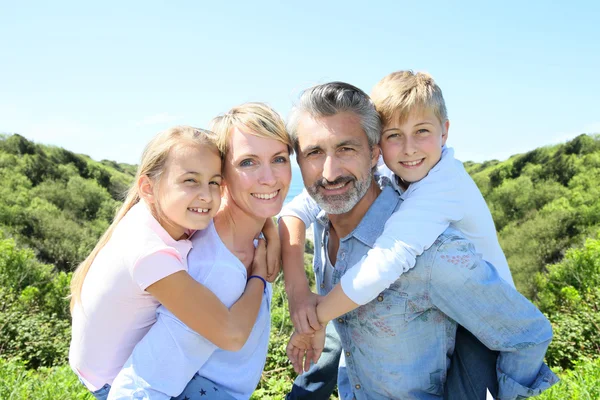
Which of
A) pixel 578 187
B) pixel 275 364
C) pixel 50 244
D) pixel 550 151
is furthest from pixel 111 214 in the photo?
pixel 550 151

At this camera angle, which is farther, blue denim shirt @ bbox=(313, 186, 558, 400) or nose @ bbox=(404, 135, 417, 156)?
nose @ bbox=(404, 135, 417, 156)

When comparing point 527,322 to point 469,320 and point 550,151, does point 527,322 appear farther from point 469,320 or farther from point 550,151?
point 550,151

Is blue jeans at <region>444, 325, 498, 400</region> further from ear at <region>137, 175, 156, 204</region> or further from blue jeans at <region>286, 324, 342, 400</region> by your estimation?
ear at <region>137, 175, 156, 204</region>

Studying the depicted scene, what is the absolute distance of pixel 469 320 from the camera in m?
2.05

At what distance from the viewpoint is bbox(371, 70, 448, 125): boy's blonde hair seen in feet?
7.97

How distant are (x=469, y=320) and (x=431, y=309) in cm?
22

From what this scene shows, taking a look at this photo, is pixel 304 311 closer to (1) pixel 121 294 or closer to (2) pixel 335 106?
(1) pixel 121 294

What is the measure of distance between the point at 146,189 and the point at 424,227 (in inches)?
52.5

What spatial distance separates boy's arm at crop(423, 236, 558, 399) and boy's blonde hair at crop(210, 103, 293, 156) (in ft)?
3.19

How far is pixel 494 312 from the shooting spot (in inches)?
78.2

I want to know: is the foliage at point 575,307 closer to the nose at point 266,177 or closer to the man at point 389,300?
the man at point 389,300

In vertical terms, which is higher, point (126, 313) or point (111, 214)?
point (126, 313)

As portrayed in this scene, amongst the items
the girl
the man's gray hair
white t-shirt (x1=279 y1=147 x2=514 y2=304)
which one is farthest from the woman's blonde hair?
white t-shirt (x1=279 y1=147 x2=514 y2=304)

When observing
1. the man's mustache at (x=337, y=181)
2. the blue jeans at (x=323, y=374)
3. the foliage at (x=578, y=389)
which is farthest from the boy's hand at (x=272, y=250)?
the foliage at (x=578, y=389)
